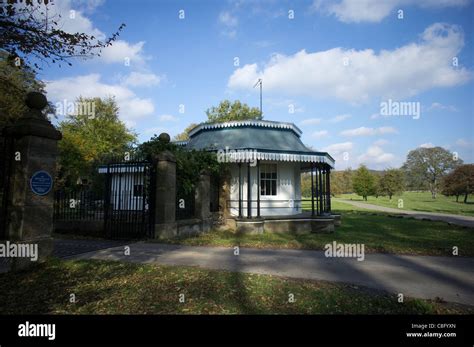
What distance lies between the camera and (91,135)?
120ft

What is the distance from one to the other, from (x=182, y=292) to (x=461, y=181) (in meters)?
46.4

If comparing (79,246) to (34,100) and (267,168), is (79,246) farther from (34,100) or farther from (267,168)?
(267,168)

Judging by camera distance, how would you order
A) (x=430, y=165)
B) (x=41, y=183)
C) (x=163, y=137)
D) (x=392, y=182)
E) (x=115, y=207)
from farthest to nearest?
(x=430, y=165) < (x=392, y=182) < (x=163, y=137) < (x=115, y=207) < (x=41, y=183)

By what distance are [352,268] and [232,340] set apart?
4238mm

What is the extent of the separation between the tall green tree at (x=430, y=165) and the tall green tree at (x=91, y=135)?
70.1m

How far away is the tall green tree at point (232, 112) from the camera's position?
46775 millimetres

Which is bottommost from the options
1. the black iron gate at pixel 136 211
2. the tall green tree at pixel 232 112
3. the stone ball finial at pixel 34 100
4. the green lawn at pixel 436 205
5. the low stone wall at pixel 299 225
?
the green lawn at pixel 436 205

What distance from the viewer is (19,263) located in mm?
5648

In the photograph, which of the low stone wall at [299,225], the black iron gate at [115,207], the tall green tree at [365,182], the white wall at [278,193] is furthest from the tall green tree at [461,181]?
the black iron gate at [115,207]

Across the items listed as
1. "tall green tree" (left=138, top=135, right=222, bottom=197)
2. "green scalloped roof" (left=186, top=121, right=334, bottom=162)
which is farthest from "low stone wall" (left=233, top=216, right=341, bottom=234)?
"green scalloped roof" (left=186, top=121, right=334, bottom=162)

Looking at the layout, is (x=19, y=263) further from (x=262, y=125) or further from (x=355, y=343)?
(x=262, y=125)

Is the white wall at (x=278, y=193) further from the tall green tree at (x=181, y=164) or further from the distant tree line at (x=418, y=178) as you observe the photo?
the distant tree line at (x=418, y=178)

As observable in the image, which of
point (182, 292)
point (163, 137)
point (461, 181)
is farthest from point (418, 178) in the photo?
point (182, 292)

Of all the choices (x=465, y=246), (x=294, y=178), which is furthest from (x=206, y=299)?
(x=294, y=178)
